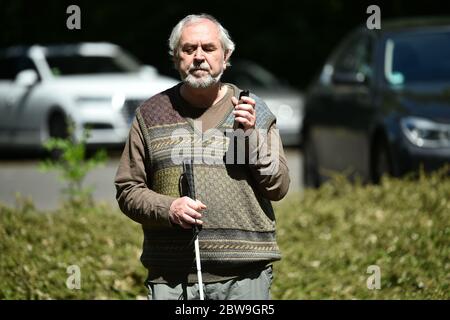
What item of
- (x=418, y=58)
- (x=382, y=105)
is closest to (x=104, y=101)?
(x=418, y=58)

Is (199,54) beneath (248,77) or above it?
above

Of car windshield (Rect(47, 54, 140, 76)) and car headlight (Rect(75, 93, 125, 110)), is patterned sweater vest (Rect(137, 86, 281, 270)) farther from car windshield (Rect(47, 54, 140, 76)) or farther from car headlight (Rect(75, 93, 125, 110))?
car windshield (Rect(47, 54, 140, 76))

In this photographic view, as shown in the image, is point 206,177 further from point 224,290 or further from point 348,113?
point 348,113

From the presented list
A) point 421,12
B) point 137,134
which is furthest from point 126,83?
point 137,134

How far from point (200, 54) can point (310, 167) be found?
316 inches

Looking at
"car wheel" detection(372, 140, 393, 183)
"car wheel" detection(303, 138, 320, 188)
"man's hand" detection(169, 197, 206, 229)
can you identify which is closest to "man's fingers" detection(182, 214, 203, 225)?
"man's hand" detection(169, 197, 206, 229)

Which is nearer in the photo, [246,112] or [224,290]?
[246,112]

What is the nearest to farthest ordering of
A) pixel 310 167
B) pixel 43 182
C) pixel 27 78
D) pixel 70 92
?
pixel 310 167 → pixel 43 182 → pixel 70 92 → pixel 27 78

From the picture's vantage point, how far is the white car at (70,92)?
58.3ft

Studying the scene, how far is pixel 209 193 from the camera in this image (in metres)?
4.79

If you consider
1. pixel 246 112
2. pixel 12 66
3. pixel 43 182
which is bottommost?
pixel 43 182

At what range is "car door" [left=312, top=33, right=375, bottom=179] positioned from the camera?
36.6ft

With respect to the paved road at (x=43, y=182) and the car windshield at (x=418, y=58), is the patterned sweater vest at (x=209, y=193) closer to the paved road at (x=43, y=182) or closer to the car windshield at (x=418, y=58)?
the car windshield at (x=418, y=58)

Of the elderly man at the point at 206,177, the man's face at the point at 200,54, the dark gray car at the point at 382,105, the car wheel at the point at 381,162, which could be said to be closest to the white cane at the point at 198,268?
the elderly man at the point at 206,177
